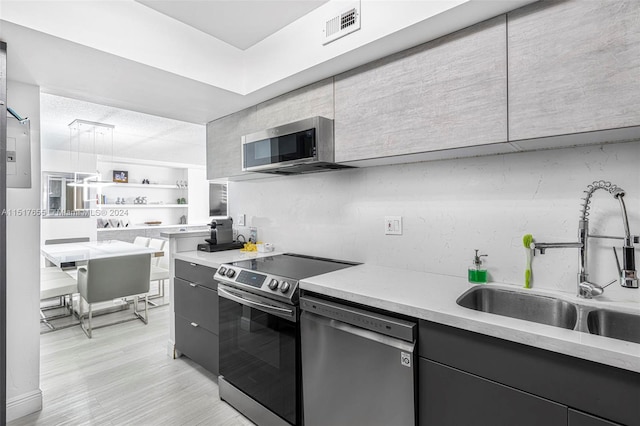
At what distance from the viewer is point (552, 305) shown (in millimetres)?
1410

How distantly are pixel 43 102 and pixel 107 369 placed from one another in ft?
9.33

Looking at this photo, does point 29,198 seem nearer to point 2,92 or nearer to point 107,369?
point 2,92

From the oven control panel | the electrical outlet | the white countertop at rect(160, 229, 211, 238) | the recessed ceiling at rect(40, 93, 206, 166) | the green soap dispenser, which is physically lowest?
the oven control panel

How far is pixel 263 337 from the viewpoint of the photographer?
1854 millimetres

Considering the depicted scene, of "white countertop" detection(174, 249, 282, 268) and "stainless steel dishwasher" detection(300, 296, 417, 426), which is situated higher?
"white countertop" detection(174, 249, 282, 268)

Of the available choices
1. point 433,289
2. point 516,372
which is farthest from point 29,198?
point 516,372

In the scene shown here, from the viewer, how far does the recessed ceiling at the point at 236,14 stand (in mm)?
1837

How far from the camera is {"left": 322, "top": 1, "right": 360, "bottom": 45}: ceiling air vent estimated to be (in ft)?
5.43

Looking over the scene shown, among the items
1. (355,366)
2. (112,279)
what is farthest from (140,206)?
(355,366)

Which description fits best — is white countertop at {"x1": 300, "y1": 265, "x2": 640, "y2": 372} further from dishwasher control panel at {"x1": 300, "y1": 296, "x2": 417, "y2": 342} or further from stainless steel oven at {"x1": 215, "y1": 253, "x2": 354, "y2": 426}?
stainless steel oven at {"x1": 215, "y1": 253, "x2": 354, "y2": 426}

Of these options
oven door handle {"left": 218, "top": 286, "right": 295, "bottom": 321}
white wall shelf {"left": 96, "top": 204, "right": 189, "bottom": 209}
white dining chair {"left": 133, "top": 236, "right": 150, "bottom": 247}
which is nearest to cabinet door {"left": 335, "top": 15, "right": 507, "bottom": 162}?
oven door handle {"left": 218, "top": 286, "right": 295, "bottom": 321}

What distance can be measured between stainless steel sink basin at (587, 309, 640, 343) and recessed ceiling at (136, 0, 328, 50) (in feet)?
6.78

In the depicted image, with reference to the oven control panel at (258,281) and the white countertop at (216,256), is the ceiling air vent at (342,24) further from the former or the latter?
the white countertop at (216,256)

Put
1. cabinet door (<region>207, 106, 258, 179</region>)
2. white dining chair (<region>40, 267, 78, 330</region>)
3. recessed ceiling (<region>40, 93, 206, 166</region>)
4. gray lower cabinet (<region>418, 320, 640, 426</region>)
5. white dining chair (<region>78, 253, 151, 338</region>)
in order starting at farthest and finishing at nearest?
recessed ceiling (<region>40, 93, 206, 166</region>) < white dining chair (<region>40, 267, 78, 330</region>) < white dining chair (<region>78, 253, 151, 338</region>) < cabinet door (<region>207, 106, 258, 179</region>) < gray lower cabinet (<region>418, 320, 640, 426</region>)
